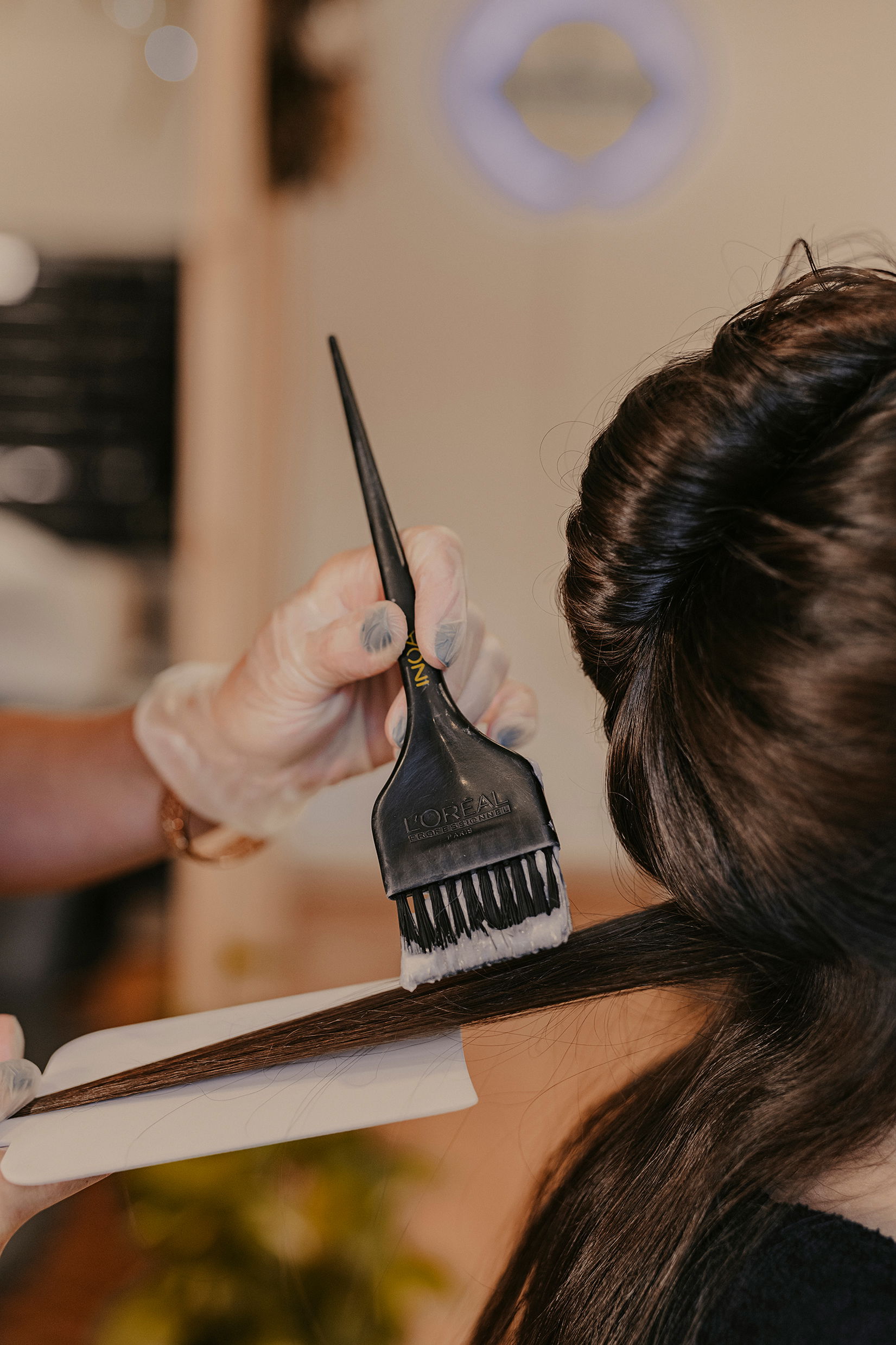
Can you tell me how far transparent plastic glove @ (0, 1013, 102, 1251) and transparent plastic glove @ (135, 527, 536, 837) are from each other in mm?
309

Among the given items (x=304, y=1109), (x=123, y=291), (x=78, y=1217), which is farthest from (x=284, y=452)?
(x=304, y=1109)

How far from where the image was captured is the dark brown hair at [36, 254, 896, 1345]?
424mm

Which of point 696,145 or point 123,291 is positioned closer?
point 123,291

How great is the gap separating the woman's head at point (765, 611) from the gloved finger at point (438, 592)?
0.13 meters

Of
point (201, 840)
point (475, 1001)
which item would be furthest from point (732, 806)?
point (201, 840)

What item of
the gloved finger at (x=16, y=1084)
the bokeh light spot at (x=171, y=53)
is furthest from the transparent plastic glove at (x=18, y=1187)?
the bokeh light spot at (x=171, y=53)

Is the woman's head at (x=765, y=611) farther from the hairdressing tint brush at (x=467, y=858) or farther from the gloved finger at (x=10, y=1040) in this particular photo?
the gloved finger at (x=10, y=1040)

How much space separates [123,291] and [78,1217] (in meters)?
1.74

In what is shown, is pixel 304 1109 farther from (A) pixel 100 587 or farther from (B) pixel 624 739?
(A) pixel 100 587

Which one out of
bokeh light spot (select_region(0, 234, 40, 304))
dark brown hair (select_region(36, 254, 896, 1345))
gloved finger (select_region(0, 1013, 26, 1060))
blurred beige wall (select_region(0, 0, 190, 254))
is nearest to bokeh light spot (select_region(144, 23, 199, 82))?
blurred beige wall (select_region(0, 0, 190, 254))

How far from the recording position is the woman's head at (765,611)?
16.4 inches

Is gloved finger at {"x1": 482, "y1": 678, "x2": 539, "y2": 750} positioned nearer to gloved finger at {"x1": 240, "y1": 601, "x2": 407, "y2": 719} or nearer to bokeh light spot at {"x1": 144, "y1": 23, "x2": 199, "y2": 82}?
gloved finger at {"x1": 240, "y1": 601, "x2": 407, "y2": 719}

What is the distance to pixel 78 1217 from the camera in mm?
1660

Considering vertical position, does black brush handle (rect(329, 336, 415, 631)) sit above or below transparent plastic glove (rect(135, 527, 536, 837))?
above
